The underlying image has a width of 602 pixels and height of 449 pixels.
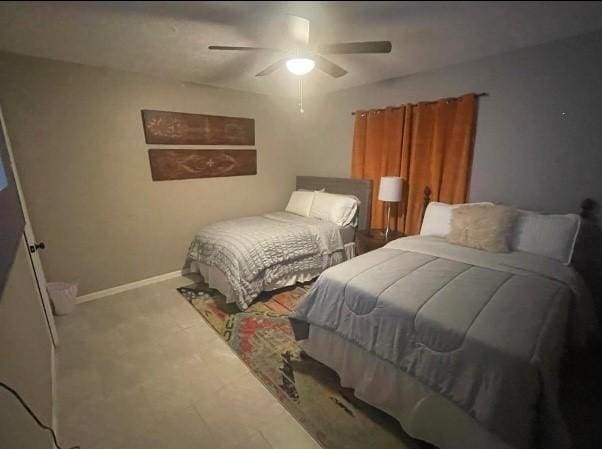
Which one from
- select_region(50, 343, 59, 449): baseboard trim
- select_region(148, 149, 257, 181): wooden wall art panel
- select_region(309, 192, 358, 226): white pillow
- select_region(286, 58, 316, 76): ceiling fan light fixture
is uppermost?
select_region(286, 58, 316, 76): ceiling fan light fixture

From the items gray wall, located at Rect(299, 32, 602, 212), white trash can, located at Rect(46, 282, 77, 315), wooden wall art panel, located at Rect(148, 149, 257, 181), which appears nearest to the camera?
gray wall, located at Rect(299, 32, 602, 212)

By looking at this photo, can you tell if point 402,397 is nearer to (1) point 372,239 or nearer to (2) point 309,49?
(1) point 372,239

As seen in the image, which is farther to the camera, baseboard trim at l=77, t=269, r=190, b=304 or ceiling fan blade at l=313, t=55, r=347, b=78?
baseboard trim at l=77, t=269, r=190, b=304

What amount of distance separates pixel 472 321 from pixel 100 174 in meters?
3.19

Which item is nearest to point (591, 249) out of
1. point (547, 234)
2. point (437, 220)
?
point (547, 234)

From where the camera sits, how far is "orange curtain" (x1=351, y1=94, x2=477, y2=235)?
254 centimetres

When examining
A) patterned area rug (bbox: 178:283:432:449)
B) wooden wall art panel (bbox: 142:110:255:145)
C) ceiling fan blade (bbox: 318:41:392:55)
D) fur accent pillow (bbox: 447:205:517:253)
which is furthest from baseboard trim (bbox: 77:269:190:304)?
fur accent pillow (bbox: 447:205:517:253)

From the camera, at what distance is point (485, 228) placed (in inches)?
82.3

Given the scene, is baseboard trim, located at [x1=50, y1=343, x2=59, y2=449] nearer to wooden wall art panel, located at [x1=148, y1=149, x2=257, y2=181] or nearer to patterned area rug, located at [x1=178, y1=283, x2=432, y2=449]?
patterned area rug, located at [x1=178, y1=283, x2=432, y2=449]

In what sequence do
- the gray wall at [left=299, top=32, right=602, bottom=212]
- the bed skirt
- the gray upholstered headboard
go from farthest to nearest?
the gray upholstered headboard, the gray wall at [left=299, top=32, right=602, bottom=212], the bed skirt

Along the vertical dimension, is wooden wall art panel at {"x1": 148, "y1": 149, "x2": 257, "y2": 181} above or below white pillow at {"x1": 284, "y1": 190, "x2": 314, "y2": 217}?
above

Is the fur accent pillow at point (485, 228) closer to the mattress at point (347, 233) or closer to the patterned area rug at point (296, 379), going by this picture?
the mattress at point (347, 233)

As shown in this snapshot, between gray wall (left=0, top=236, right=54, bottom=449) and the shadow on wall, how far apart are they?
3338 millimetres

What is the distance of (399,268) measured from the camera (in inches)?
70.4
